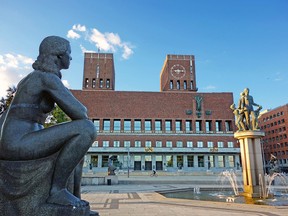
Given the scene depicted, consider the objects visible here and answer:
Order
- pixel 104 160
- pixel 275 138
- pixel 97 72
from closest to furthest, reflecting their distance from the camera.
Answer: pixel 104 160, pixel 97 72, pixel 275 138

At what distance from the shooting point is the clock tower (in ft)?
→ 239

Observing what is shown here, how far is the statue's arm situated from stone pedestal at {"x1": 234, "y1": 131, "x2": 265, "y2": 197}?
10.0 metres

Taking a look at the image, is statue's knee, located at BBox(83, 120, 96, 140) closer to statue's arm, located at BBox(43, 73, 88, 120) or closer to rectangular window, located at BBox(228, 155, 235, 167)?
statue's arm, located at BBox(43, 73, 88, 120)

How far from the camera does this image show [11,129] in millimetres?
2467

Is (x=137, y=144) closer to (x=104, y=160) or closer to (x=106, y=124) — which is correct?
(x=104, y=160)

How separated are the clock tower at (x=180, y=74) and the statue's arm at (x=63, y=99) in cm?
7072

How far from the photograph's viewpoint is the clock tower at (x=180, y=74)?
72.9 m

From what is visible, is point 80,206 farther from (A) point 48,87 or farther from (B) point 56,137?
(A) point 48,87

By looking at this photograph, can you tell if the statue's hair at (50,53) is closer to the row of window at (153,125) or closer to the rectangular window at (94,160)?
the row of window at (153,125)

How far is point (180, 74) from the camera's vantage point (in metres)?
→ 73.3

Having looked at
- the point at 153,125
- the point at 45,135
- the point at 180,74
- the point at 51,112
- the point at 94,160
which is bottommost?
the point at 94,160

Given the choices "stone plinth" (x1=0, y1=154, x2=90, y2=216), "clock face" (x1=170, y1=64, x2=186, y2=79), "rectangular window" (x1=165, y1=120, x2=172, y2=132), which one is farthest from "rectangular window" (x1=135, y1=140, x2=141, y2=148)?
"stone plinth" (x1=0, y1=154, x2=90, y2=216)

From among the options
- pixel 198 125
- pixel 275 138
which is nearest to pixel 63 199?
pixel 198 125

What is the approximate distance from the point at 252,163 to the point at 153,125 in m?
51.5
